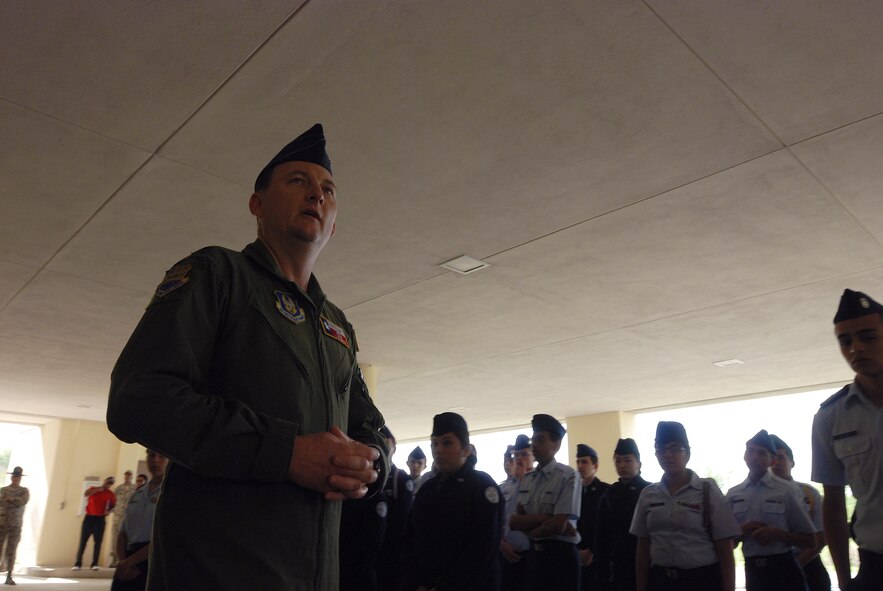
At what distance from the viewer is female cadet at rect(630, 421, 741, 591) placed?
3.32 m

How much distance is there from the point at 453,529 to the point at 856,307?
2.13 metres

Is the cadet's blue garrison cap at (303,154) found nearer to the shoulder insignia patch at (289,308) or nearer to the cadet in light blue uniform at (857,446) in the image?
the shoulder insignia patch at (289,308)

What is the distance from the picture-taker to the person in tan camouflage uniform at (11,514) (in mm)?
8750

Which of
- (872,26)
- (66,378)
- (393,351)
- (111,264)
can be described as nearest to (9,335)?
(66,378)

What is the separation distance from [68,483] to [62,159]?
37.7 feet

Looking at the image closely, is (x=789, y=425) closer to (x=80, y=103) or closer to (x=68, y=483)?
(x=80, y=103)

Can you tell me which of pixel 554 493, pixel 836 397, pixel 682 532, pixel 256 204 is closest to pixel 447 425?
pixel 554 493

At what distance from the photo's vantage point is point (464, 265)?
5168 millimetres

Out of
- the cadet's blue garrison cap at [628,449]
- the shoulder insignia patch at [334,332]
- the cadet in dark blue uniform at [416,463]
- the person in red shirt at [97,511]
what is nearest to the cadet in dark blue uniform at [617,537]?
the cadet's blue garrison cap at [628,449]

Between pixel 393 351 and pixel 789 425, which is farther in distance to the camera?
pixel 789 425

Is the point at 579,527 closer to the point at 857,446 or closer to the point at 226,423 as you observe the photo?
the point at 857,446

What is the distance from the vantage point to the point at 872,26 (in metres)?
2.67

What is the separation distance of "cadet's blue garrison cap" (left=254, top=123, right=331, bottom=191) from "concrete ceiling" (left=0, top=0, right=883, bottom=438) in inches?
59.2

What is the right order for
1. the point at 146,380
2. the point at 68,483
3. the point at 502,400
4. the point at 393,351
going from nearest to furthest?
the point at 146,380
the point at 393,351
the point at 502,400
the point at 68,483
